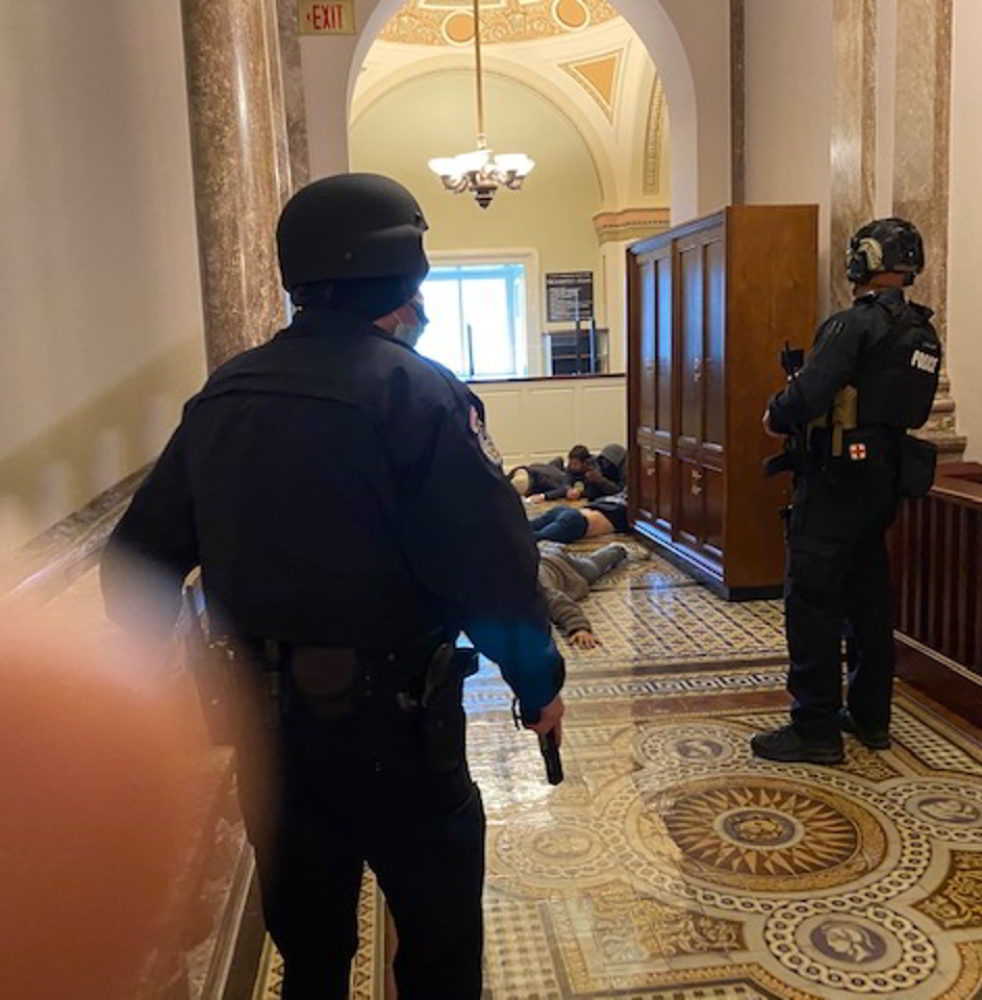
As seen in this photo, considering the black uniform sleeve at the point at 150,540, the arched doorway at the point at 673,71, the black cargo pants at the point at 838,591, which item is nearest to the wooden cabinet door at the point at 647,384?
the arched doorway at the point at 673,71

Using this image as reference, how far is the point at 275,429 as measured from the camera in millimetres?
1229

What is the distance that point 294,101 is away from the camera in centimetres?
507

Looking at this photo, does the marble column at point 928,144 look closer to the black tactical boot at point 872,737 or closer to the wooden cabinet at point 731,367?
the wooden cabinet at point 731,367

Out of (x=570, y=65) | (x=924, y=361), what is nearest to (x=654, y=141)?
(x=570, y=65)

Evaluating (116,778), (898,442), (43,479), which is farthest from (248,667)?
Answer: (898,442)

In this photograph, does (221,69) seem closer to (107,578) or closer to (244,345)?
(244,345)

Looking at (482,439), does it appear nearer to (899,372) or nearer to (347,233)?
(347,233)

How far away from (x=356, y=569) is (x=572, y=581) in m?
3.86

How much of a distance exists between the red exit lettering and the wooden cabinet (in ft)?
6.53

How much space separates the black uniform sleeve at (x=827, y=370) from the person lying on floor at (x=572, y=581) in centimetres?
Result: 131

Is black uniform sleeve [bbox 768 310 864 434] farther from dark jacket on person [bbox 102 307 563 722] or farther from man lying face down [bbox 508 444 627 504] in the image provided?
man lying face down [bbox 508 444 627 504]

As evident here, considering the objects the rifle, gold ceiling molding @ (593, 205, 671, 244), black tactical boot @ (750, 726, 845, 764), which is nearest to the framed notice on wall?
gold ceiling molding @ (593, 205, 671, 244)

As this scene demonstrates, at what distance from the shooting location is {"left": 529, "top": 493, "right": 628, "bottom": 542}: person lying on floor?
6.41 meters

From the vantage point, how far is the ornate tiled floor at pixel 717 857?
2033 millimetres
